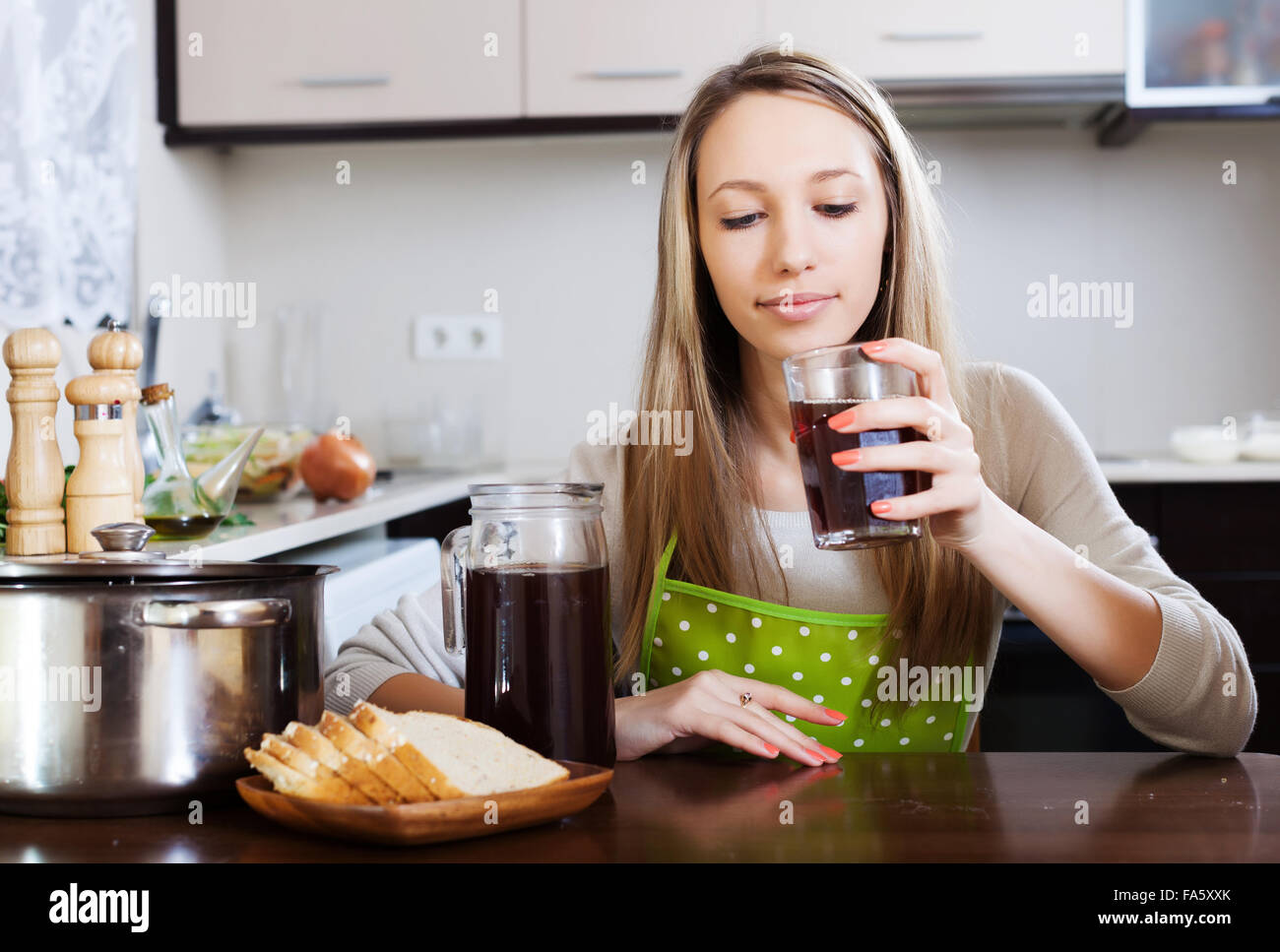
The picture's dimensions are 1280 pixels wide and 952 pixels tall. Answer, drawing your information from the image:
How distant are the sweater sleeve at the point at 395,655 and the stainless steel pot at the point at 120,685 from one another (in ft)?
0.92

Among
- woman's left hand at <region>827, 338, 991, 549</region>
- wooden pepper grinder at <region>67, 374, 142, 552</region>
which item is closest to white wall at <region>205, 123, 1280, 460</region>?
wooden pepper grinder at <region>67, 374, 142, 552</region>

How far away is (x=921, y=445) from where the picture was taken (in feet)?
2.50

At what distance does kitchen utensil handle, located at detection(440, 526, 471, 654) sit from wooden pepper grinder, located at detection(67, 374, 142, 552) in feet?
1.88

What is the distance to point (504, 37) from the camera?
2.71m

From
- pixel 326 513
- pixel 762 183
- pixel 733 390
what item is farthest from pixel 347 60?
pixel 762 183

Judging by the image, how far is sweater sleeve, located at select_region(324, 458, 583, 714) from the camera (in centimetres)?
94

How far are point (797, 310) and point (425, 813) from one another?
634mm

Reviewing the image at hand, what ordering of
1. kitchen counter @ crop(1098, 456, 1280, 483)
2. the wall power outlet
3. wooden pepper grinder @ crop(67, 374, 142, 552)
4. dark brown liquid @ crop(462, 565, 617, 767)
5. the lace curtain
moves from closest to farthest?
dark brown liquid @ crop(462, 565, 617, 767) → wooden pepper grinder @ crop(67, 374, 142, 552) → the lace curtain → kitchen counter @ crop(1098, 456, 1280, 483) → the wall power outlet

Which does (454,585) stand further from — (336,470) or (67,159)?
(67,159)

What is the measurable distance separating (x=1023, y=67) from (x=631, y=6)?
0.82 metres

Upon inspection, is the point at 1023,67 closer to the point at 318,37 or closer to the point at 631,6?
the point at 631,6

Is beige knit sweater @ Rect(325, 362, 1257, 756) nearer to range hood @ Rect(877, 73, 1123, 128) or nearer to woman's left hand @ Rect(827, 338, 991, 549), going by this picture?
woman's left hand @ Rect(827, 338, 991, 549)

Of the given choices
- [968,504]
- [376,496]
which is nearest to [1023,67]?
[376,496]

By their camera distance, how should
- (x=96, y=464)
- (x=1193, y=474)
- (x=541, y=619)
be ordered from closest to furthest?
(x=541, y=619), (x=96, y=464), (x=1193, y=474)
